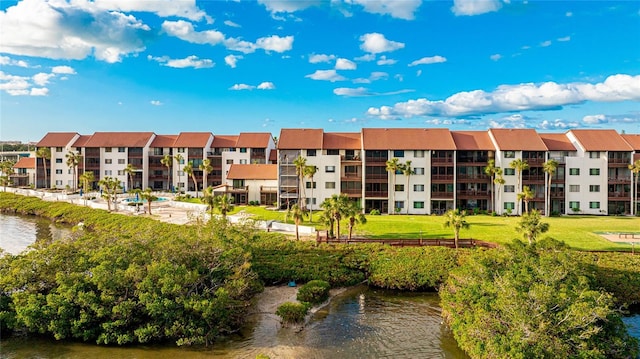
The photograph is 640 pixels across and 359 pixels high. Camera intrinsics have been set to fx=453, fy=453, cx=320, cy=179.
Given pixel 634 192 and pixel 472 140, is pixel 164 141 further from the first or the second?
pixel 634 192

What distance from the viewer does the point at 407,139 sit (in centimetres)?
6247

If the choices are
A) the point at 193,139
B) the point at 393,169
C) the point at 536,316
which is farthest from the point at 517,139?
the point at 193,139

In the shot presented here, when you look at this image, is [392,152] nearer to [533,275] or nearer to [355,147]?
[355,147]

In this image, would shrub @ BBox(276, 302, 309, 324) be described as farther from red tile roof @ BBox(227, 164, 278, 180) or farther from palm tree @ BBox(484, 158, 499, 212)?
palm tree @ BBox(484, 158, 499, 212)

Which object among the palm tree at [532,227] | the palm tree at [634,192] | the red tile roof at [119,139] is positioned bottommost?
the palm tree at [532,227]

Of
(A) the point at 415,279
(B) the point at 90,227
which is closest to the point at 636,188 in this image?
(A) the point at 415,279

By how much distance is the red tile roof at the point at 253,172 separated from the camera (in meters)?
66.5

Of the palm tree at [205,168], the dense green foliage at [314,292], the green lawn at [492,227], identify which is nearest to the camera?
the dense green foliage at [314,292]

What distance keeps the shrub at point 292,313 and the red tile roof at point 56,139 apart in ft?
239

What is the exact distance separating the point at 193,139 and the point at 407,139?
39.5 meters

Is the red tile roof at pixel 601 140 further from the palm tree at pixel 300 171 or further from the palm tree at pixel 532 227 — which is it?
the palm tree at pixel 300 171

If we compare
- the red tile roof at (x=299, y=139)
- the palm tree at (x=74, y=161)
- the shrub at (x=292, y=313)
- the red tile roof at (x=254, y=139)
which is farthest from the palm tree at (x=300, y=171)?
the palm tree at (x=74, y=161)

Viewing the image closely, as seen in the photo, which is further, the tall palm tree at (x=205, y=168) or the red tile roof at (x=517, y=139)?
the tall palm tree at (x=205, y=168)

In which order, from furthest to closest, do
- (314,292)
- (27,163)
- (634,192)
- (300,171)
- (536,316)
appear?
(27,163) < (634,192) < (300,171) < (314,292) < (536,316)
